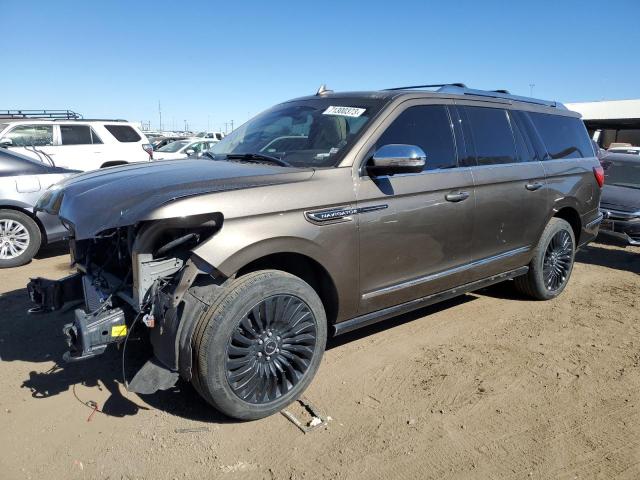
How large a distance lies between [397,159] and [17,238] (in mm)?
Answer: 5503

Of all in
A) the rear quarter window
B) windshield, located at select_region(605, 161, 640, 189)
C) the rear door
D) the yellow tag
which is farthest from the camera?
the rear quarter window

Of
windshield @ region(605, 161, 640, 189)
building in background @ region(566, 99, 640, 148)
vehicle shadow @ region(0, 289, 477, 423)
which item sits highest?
building in background @ region(566, 99, 640, 148)

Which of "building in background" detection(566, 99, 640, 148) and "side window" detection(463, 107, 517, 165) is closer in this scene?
"side window" detection(463, 107, 517, 165)

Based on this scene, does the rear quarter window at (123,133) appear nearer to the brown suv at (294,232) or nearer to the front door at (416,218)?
the brown suv at (294,232)

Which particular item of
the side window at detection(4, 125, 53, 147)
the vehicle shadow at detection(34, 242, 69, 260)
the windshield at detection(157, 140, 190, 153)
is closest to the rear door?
the vehicle shadow at detection(34, 242, 69, 260)

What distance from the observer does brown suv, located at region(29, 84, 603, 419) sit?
2729mm

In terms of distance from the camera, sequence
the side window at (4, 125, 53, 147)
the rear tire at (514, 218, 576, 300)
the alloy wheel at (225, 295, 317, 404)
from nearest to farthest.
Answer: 1. the alloy wheel at (225, 295, 317, 404)
2. the rear tire at (514, 218, 576, 300)
3. the side window at (4, 125, 53, 147)

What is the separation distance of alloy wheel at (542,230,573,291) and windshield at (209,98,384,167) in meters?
2.64

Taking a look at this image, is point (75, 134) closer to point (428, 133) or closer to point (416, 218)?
point (428, 133)

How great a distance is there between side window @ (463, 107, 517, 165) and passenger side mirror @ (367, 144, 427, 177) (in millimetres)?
1152

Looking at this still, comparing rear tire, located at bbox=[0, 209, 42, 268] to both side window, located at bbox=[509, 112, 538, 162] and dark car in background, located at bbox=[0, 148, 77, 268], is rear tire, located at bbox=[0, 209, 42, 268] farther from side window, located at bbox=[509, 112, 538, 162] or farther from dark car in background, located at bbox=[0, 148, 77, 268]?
side window, located at bbox=[509, 112, 538, 162]

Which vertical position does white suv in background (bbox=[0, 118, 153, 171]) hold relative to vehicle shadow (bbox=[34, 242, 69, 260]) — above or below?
above

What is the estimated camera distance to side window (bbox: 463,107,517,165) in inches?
167

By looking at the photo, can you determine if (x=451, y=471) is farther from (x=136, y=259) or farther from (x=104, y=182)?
(x=104, y=182)
